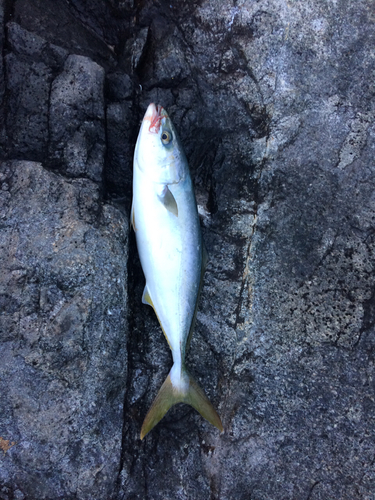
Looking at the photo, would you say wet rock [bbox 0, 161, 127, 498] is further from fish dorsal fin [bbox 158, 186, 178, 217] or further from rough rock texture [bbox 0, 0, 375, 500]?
fish dorsal fin [bbox 158, 186, 178, 217]

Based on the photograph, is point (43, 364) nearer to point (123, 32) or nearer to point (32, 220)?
point (32, 220)

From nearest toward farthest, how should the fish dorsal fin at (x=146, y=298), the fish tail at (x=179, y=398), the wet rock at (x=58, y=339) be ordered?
the wet rock at (x=58, y=339) → the fish tail at (x=179, y=398) → the fish dorsal fin at (x=146, y=298)

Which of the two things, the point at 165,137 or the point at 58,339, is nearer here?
the point at 58,339

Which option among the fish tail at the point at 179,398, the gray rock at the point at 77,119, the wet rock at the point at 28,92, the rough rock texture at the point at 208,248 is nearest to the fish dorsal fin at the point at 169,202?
the rough rock texture at the point at 208,248

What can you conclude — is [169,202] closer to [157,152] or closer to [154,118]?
[157,152]

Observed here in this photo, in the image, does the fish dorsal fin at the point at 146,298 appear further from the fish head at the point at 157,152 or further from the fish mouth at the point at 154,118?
the fish mouth at the point at 154,118

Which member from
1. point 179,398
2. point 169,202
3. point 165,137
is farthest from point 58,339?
point 165,137

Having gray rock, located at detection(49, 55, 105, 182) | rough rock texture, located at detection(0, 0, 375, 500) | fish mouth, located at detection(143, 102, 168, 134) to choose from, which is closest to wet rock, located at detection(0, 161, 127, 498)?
rough rock texture, located at detection(0, 0, 375, 500)
